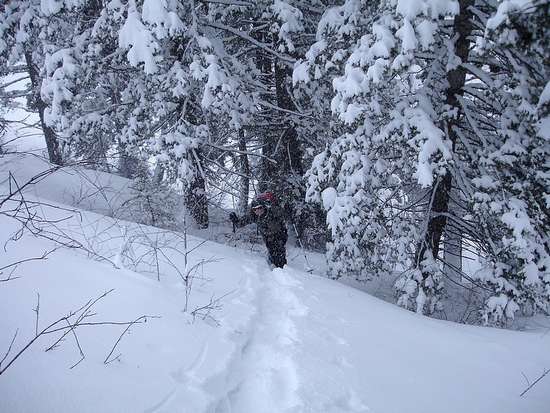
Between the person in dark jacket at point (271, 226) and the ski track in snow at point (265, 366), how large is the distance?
258 centimetres

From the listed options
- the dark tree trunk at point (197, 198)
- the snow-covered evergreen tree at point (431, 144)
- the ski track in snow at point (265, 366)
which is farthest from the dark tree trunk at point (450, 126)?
the dark tree trunk at point (197, 198)

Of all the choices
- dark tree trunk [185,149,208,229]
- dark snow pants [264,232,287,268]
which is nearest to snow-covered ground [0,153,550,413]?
dark snow pants [264,232,287,268]

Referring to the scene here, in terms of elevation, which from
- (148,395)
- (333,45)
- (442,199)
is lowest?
(148,395)

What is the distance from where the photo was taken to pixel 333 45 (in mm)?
7449

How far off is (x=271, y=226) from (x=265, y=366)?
15.0ft

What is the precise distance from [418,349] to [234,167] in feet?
39.3

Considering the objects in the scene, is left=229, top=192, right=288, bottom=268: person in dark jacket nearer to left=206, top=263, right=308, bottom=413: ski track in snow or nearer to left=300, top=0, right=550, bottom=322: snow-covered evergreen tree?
left=300, top=0, right=550, bottom=322: snow-covered evergreen tree

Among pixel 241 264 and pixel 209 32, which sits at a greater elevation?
pixel 209 32

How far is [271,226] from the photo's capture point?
771 cm

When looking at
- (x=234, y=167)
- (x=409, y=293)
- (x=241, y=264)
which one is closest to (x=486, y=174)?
(x=409, y=293)

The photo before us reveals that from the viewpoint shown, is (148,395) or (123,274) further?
(123,274)

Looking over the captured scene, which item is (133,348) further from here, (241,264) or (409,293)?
(409,293)

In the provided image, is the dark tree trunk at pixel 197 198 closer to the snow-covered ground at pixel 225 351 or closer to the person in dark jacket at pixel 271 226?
the person in dark jacket at pixel 271 226

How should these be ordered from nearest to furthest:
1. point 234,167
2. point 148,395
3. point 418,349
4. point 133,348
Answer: point 148,395, point 133,348, point 418,349, point 234,167
